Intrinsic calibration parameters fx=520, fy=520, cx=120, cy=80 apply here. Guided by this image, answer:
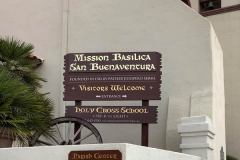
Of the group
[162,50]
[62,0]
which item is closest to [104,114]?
[162,50]

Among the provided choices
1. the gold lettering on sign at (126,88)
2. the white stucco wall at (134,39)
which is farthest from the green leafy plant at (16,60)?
the white stucco wall at (134,39)

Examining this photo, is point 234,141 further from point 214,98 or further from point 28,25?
point 28,25

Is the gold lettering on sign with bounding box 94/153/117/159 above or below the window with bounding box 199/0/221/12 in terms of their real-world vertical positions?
below

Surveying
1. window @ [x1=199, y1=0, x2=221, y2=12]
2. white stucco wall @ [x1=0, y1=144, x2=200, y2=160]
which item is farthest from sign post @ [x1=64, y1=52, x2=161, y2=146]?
window @ [x1=199, y1=0, x2=221, y2=12]

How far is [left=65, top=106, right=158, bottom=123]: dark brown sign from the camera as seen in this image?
445 inches

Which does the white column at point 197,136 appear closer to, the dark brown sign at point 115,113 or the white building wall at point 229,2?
the dark brown sign at point 115,113

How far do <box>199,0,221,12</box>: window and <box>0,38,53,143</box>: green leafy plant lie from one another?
11.0 metres

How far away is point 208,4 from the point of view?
20.8m

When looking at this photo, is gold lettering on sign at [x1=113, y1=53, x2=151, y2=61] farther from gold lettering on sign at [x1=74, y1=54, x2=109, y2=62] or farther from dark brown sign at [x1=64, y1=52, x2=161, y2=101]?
gold lettering on sign at [x1=74, y1=54, x2=109, y2=62]

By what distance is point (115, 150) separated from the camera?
24.6ft

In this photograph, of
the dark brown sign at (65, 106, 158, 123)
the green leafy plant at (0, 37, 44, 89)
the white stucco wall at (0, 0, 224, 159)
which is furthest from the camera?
the white stucco wall at (0, 0, 224, 159)

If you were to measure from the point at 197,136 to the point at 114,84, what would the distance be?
2.31m

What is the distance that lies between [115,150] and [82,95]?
4315mm

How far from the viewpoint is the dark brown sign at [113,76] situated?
37.6 feet
